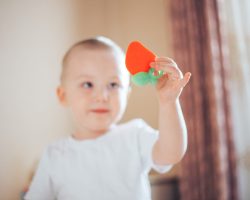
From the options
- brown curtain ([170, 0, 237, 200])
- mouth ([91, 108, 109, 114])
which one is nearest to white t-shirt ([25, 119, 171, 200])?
mouth ([91, 108, 109, 114])

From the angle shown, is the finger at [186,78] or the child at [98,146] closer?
the finger at [186,78]

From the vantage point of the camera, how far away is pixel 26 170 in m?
1.67

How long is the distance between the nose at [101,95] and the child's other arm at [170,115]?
0.23 metres

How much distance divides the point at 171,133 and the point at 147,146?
15cm

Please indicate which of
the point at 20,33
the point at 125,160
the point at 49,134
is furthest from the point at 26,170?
the point at 125,160

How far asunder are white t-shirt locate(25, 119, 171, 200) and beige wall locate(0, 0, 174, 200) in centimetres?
53

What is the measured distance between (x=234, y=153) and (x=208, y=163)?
0.23 m

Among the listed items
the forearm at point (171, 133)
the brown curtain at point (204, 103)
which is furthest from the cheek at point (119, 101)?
the brown curtain at point (204, 103)

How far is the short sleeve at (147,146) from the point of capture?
95 cm

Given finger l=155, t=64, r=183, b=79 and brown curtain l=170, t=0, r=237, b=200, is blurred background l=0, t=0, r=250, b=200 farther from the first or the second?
finger l=155, t=64, r=183, b=79

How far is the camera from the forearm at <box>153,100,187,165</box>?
31.9 inches

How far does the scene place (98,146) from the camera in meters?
1.02

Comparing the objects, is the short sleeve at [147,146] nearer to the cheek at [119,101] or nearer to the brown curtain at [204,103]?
the cheek at [119,101]

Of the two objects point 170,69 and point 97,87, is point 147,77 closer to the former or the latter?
point 170,69
